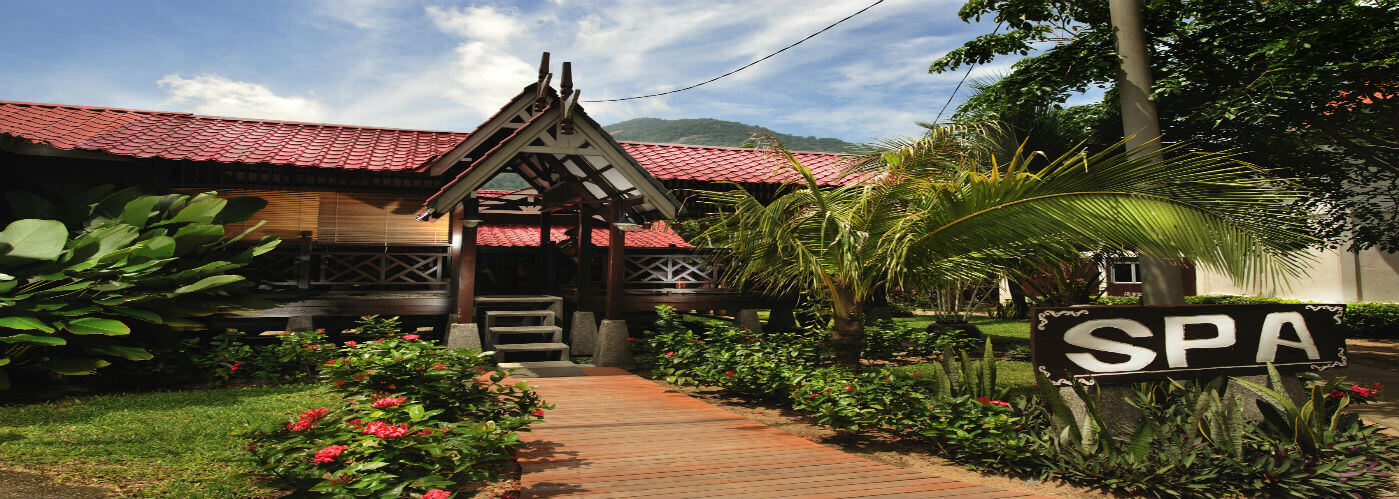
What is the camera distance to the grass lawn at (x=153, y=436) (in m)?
4.61

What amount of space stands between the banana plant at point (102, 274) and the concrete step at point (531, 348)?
293cm

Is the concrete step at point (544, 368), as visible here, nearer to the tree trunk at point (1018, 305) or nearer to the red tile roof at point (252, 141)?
the red tile roof at point (252, 141)

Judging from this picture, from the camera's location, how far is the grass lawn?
461 centimetres

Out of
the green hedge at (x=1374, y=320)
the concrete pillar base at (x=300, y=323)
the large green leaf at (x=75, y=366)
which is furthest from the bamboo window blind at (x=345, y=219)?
the green hedge at (x=1374, y=320)

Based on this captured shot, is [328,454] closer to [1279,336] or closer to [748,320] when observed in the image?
[1279,336]

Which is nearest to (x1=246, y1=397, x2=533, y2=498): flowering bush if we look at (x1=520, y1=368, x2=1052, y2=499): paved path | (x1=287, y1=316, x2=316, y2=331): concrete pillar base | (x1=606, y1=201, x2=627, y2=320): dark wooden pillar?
(x1=520, y1=368, x2=1052, y2=499): paved path

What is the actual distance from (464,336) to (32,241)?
453 cm

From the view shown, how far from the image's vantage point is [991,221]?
241 inches

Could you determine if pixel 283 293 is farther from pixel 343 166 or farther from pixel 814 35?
pixel 814 35

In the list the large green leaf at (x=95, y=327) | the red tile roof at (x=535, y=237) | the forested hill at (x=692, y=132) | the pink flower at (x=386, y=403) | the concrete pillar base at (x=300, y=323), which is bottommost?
the pink flower at (x=386, y=403)

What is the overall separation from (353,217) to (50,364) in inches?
209

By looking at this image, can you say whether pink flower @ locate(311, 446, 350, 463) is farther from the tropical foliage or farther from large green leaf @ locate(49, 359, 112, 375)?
the tropical foliage

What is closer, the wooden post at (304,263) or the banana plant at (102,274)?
the banana plant at (102,274)

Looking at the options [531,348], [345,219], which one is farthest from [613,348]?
[345,219]
